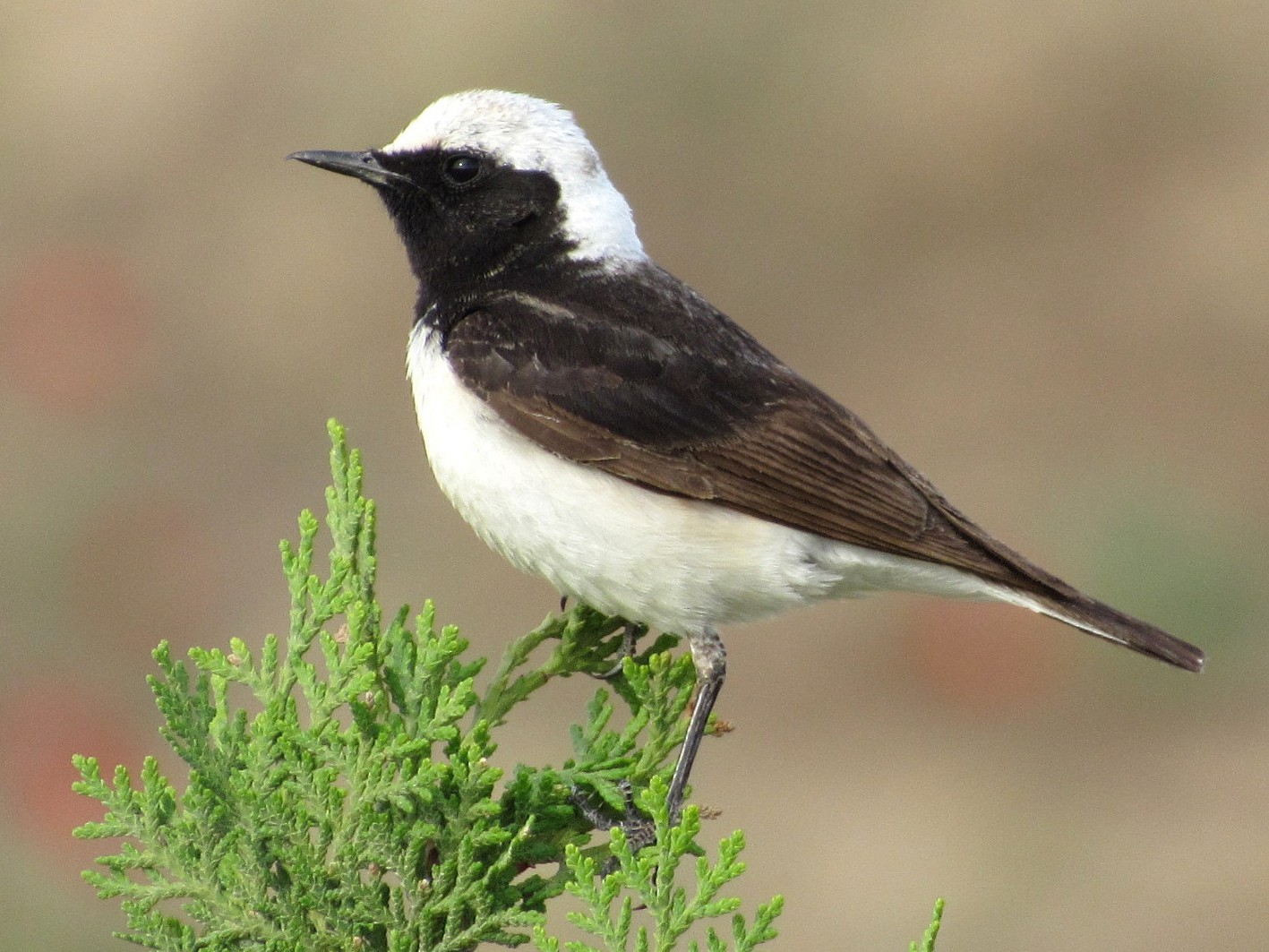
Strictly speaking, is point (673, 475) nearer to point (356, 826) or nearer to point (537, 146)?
point (537, 146)

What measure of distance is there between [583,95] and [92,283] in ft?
12.9

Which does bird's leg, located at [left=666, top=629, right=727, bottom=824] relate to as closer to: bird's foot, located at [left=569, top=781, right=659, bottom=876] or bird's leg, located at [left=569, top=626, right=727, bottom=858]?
bird's leg, located at [left=569, top=626, right=727, bottom=858]

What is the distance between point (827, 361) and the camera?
11.4 metres

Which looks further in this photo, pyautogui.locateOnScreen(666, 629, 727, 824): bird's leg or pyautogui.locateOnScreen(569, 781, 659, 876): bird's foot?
pyautogui.locateOnScreen(666, 629, 727, 824): bird's leg

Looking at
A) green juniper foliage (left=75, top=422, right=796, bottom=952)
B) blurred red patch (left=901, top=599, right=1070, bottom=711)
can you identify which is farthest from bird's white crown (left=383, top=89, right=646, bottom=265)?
blurred red patch (left=901, top=599, right=1070, bottom=711)

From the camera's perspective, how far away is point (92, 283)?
34.4ft

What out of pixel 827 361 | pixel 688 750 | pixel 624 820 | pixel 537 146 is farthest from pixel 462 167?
pixel 827 361

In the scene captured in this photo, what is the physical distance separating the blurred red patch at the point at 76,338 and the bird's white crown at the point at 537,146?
526 cm

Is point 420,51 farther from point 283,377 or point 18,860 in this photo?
point 18,860

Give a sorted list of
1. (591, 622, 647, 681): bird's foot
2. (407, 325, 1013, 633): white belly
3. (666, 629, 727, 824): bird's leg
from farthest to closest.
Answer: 1. (591, 622, 647, 681): bird's foot
2. (407, 325, 1013, 633): white belly
3. (666, 629, 727, 824): bird's leg

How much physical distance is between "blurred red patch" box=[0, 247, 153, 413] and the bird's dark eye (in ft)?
17.8

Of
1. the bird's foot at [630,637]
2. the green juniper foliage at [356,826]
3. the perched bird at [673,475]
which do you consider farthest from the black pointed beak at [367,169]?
the green juniper foliage at [356,826]

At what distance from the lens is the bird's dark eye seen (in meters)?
5.19

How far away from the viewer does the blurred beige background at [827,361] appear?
9062 millimetres
